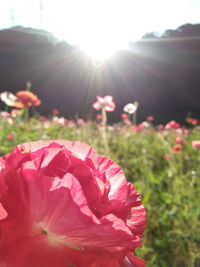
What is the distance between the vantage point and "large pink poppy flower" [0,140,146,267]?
0.22m

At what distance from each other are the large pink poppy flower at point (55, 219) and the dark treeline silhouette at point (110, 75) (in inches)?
275

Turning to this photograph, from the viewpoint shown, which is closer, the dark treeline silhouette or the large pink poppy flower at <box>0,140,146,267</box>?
the large pink poppy flower at <box>0,140,146,267</box>

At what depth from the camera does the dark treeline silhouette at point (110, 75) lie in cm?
767

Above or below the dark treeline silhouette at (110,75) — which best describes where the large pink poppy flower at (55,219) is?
above

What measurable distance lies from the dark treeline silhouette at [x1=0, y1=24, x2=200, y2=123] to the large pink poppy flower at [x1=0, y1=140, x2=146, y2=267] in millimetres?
6993

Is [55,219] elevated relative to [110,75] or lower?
elevated

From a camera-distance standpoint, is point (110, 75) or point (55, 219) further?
point (110, 75)

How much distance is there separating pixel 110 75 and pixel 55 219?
799 cm

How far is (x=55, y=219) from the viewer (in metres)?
0.23

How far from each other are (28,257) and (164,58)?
8031 mm

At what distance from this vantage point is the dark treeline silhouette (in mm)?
7672

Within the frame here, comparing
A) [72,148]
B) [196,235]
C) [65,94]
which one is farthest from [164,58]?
[72,148]

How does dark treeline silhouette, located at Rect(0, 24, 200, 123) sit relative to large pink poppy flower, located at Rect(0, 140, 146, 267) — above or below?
below

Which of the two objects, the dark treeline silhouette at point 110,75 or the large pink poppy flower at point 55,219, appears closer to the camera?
the large pink poppy flower at point 55,219
